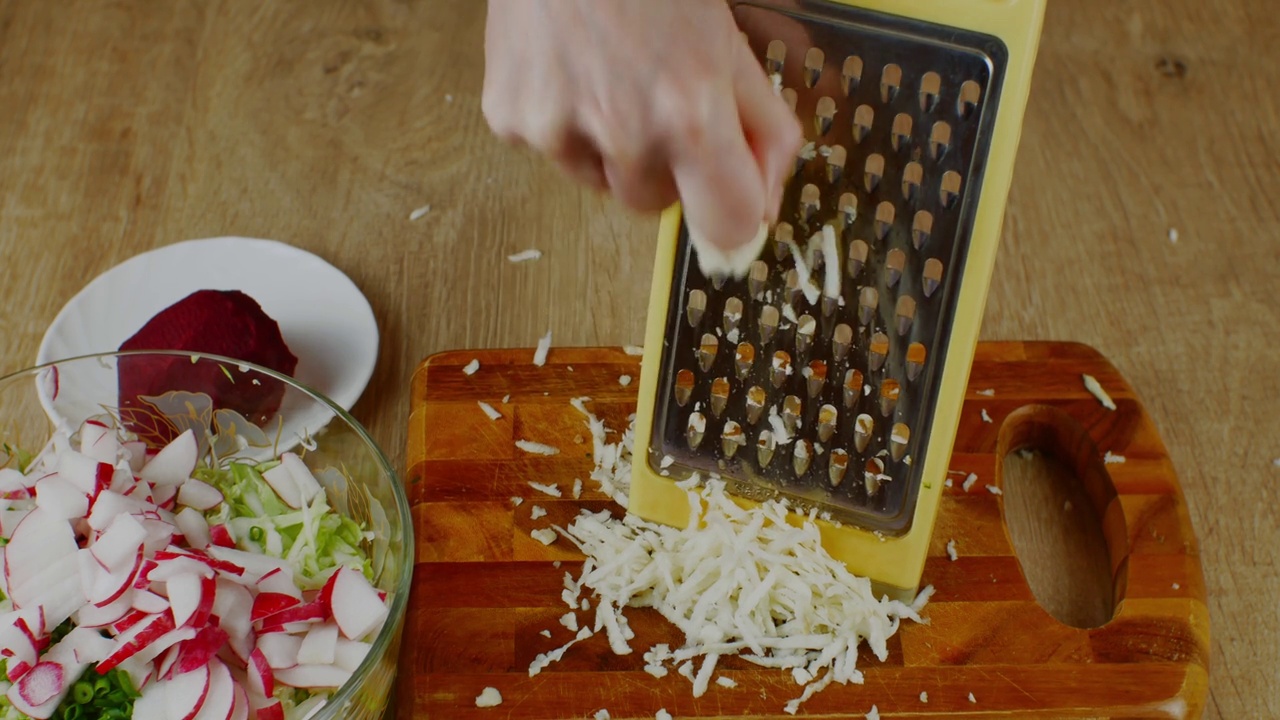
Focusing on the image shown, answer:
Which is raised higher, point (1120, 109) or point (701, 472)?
point (1120, 109)

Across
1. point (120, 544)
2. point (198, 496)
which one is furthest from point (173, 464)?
point (120, 544)

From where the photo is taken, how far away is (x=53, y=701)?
2.83 ft

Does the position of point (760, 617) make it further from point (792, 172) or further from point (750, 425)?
point (792, 172)

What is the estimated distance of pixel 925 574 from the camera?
3.58ft

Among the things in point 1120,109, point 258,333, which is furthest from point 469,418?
point 1120,109

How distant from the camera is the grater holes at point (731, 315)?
3.34 feet

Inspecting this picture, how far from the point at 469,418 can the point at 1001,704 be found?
1.82 ft

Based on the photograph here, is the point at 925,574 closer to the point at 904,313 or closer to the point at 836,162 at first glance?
the point at 904,313

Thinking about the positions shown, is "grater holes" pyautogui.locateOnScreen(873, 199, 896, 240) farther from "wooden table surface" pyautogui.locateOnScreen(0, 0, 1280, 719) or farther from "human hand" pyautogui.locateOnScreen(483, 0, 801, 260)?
"wooden table surface" pyautogui.locateOnScreen(0, 0, 1280, 719)

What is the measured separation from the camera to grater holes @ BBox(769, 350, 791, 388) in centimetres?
104

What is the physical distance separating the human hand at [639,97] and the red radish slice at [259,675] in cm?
47

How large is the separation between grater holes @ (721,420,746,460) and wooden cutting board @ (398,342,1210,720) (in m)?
0.14

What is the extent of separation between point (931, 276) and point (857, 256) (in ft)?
0.20

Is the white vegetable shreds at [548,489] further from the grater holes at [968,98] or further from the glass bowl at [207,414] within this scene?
the grater holes at [968,98]
